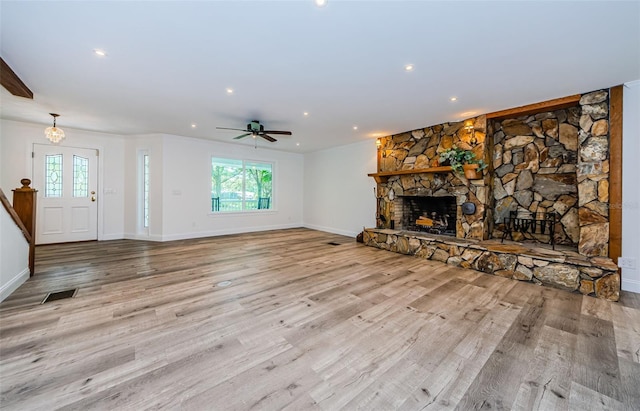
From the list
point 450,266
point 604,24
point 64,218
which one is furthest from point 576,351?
point 64,218

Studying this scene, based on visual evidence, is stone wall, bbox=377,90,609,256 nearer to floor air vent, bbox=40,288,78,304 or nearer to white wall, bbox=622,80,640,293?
white wall, bbox=622,80,640,293

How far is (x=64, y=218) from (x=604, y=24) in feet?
29.2

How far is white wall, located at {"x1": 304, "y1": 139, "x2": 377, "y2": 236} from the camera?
257 inches

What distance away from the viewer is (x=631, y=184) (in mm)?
3170

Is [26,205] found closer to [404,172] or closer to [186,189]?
[186,189]

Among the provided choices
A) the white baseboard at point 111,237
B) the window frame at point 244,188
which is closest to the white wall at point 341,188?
the window frame at point 244,188

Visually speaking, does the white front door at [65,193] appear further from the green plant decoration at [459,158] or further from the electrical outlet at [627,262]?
the electrical outlet at [627,262]

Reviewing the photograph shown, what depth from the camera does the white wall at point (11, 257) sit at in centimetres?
276

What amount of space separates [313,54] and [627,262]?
181 inches

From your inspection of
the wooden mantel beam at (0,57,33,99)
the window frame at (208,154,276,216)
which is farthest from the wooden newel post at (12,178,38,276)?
the window frame at (208,154,276,216)

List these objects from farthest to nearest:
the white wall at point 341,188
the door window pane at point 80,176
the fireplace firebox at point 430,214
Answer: the white wall at point 341,188 → the door window pane at point 80,176 → the fireplace firebox at point 430,214

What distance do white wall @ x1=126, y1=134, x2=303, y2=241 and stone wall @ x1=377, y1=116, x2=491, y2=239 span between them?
3.82m

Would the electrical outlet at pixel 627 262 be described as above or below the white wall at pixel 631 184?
below

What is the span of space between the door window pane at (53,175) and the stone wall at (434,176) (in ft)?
23.5
